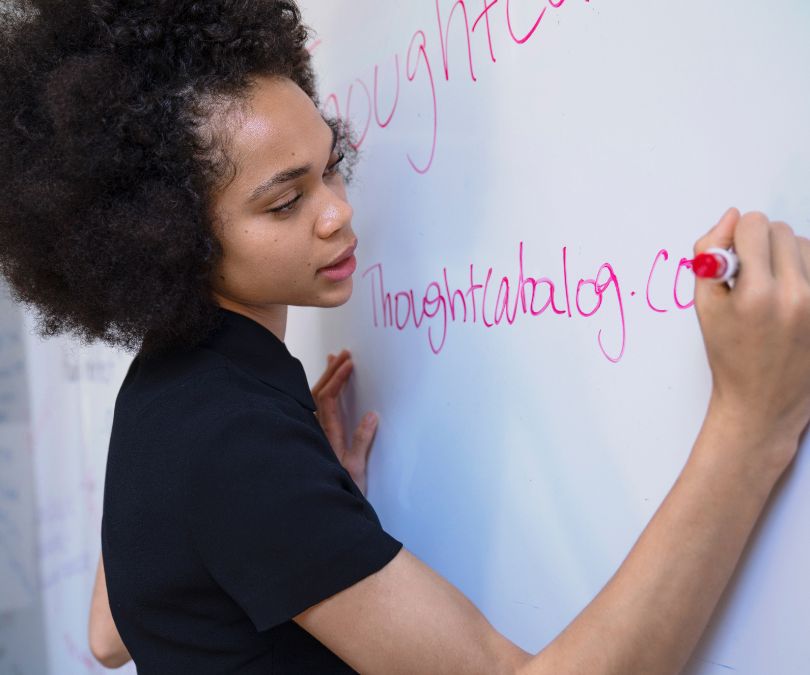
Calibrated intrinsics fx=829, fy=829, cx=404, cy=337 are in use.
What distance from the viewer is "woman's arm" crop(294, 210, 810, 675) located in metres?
0.41

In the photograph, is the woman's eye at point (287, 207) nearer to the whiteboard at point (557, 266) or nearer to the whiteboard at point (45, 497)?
the whiteboard at point (557, 266)

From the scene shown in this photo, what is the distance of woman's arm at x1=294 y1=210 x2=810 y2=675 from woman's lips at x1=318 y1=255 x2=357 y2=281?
0.24 m

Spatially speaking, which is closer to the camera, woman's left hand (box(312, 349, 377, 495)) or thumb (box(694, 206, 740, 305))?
thumb (box(694, 206, 740, 305))

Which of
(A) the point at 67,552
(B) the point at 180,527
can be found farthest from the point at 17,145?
(A) the point at 67,552

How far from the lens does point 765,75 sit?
0.46 m

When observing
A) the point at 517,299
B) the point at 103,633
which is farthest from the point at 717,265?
the point at 103,633

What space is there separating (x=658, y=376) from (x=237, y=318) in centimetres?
31

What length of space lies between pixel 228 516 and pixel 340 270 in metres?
0.22

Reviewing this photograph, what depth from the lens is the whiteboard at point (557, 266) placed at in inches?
18.8

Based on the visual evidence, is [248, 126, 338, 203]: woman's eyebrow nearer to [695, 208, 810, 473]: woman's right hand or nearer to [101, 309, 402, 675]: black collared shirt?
[101, 309, 402, 675]: black collared shirt

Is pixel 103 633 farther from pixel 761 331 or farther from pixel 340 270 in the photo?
pixel 761 331

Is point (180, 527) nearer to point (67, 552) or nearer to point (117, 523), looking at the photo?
point (117, 523)

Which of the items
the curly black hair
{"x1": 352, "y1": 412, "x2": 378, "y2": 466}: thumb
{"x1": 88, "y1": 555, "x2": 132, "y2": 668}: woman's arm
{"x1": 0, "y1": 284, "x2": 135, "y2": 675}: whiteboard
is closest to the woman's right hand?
the curly black hair

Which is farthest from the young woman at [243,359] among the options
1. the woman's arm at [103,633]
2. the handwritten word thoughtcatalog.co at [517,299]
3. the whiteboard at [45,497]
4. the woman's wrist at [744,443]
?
the whiteboard at [45,497]
